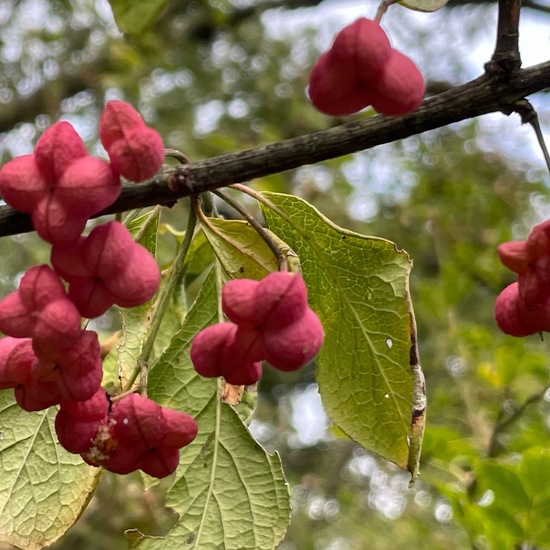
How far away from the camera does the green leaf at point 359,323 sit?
3.23 feet

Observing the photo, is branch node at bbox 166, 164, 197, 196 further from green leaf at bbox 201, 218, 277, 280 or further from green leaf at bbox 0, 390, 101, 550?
green leaf at bbox 0, 390, 101, 550

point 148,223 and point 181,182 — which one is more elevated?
point 181,182

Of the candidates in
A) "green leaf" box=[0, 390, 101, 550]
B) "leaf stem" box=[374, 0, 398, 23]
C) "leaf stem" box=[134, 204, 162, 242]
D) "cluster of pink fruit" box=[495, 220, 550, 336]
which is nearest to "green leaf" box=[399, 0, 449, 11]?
"leaf stem" box=[374, 0, 398, 23]

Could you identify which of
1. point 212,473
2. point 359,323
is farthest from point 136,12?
point 212,473

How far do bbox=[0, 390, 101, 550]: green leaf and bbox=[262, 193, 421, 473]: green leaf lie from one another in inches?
14.3

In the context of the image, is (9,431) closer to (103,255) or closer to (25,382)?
(25,382)

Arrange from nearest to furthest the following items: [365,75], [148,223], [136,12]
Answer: [365,75] → [148,223] → [136,12]

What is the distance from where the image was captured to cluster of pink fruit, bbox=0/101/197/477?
682 mm

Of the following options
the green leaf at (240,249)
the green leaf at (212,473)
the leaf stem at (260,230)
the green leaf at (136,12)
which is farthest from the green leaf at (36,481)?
the green leaf at (136,12)

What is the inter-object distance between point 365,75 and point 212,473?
2.08 ft

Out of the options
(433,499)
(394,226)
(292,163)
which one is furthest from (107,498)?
(292,163)

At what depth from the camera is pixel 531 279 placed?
803mm

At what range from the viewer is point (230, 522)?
3.50 ft

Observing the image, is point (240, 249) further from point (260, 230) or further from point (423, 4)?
point (423, 4)
